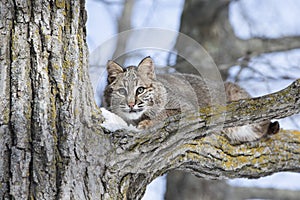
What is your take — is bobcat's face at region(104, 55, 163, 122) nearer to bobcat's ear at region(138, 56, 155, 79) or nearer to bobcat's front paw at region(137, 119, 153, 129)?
bobcat's ear at region(138, 56, 155, 79)

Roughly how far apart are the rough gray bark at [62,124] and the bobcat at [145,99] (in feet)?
1.89

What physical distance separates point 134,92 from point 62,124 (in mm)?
977

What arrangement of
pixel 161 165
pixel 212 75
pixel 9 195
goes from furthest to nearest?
pixel 212 75
pixel 161 165
pixel 9 195

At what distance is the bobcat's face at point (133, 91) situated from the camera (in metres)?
3.40

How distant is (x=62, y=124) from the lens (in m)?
2.52

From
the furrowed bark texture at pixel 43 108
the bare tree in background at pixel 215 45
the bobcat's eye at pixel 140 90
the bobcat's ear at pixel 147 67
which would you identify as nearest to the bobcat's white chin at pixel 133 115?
the bobcat's eye at pixel 140 90

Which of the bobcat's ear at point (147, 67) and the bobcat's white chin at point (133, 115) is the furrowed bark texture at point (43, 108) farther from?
the bobcat's ear at point (147, 67)

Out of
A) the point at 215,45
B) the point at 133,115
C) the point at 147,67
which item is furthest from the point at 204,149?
the point at 215,45

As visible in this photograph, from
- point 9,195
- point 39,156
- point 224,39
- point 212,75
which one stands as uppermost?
point 224,39

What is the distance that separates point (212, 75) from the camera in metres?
5.03

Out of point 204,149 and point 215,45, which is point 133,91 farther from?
point 215,45

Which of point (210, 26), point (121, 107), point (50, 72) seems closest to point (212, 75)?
point (210, 26)

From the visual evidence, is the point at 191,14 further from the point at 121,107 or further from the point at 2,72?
the point at 2,72

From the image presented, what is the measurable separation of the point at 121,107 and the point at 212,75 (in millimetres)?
1793
